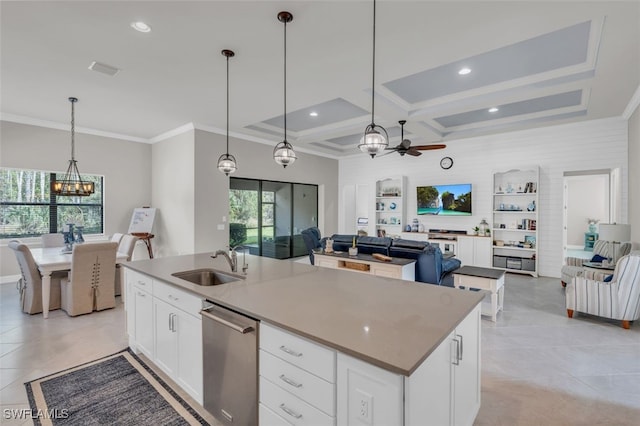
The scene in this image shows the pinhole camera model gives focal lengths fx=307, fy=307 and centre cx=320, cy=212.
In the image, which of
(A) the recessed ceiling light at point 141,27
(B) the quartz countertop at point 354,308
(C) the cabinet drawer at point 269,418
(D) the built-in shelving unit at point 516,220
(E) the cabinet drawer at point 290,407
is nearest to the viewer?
(B) the quartz countertop at point 354,308

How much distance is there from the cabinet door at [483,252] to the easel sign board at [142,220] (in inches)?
285

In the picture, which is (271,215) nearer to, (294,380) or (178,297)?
(178,297)

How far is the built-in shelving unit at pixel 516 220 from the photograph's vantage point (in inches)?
254

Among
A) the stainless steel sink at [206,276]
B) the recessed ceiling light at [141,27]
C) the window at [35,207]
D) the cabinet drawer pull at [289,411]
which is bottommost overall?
the cabinet drawer pull at [289,411]

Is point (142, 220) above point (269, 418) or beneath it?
above

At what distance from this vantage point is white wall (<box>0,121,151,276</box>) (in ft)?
18.3

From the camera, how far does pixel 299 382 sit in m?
1.46

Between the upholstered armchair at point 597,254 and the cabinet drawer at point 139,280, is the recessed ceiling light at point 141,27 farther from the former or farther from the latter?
the upholstered armchair at point 597,254

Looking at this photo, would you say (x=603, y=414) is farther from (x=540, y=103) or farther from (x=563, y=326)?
(x=540, y=103)

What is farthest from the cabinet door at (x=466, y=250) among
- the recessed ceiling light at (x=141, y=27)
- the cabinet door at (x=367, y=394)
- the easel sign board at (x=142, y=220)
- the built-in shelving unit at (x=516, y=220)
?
the easel sign board at (x=142, y=220)

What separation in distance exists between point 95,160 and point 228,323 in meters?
6.59

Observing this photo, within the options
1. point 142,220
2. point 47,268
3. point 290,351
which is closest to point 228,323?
point 290,351

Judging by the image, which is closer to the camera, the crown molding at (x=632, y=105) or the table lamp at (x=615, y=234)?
the crown molding at (x=632, y=105)

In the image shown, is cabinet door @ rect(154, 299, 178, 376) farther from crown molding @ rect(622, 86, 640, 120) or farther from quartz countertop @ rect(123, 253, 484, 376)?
crown molding @ rect(622, 86, 640, 120)
